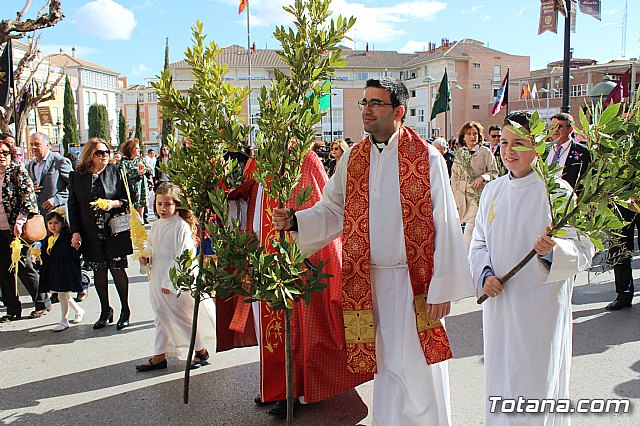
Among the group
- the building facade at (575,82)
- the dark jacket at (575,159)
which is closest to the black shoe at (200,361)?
the dark jacket at (575,159)

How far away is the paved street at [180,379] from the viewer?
3.99m

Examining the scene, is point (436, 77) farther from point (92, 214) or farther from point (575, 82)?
point (92, 214)

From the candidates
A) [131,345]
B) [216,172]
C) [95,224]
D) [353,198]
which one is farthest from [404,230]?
[95,224]

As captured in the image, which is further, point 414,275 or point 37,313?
point 37,313

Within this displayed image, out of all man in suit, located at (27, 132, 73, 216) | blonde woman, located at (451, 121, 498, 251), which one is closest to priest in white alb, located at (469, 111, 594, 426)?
blonde woman, located at (451, 121, 498, 251)

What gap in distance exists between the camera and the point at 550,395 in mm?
2910

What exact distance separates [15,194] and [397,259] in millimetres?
4751

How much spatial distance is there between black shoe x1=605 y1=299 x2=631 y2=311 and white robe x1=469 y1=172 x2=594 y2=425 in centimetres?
377

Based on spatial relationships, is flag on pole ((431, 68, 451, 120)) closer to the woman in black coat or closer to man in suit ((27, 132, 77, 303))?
man in suit ((27, 132, 77, 303))

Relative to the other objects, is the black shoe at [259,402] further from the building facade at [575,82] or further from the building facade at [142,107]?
the building facade at [142,107]

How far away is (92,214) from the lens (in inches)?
231

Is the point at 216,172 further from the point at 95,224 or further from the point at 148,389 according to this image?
the point at 95,224

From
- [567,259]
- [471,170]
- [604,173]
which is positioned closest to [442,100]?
[471,170]

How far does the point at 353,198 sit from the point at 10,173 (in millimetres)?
4542
